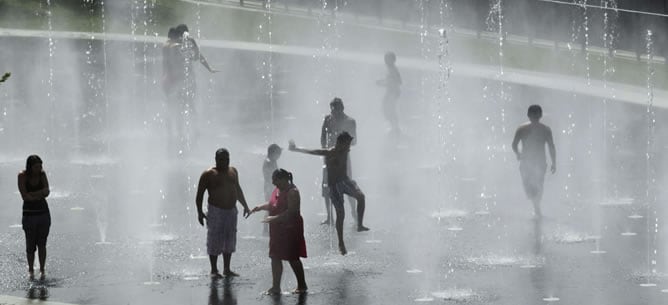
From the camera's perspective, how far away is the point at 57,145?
2848 cm

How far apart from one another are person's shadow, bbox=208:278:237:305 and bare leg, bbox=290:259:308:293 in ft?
2.15

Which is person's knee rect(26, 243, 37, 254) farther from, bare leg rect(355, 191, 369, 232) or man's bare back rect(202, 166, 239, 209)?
bare leg rect(355, 191, 369, 232)

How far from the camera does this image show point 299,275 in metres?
15.7

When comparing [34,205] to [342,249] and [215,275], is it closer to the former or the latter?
[215,275]

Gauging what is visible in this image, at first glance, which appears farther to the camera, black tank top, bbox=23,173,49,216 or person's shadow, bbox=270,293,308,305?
black tank top, bbox=23,173,49,216

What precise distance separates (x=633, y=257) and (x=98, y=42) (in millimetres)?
26499

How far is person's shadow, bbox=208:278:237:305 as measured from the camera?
15219mm

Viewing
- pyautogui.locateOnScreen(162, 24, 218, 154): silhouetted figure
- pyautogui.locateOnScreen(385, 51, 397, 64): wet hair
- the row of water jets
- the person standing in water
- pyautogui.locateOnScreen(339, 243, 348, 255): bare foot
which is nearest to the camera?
pyautogui.locateOnScreen(339, 243, 348, 255): bare foot

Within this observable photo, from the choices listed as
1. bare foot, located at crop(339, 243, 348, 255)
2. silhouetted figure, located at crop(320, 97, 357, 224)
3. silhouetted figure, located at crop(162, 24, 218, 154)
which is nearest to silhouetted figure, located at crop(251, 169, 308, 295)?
bare foot, located at crop(339, 243, 348, 255)

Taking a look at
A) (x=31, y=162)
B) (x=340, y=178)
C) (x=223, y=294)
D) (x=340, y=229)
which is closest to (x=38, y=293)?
(x=31, y=162)

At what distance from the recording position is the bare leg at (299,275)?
51.3 feet

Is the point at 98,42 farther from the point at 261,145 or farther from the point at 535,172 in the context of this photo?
the point at 535,172

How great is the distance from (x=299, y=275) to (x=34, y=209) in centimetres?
305

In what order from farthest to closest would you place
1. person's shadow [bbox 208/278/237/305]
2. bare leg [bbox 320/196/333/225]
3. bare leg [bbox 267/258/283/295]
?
1. bare leg [bbox 320/196/333/225]
2. bare leg [bbox 267/258/283/295]
3. person's shadow [bbox 208/278/237/305]
